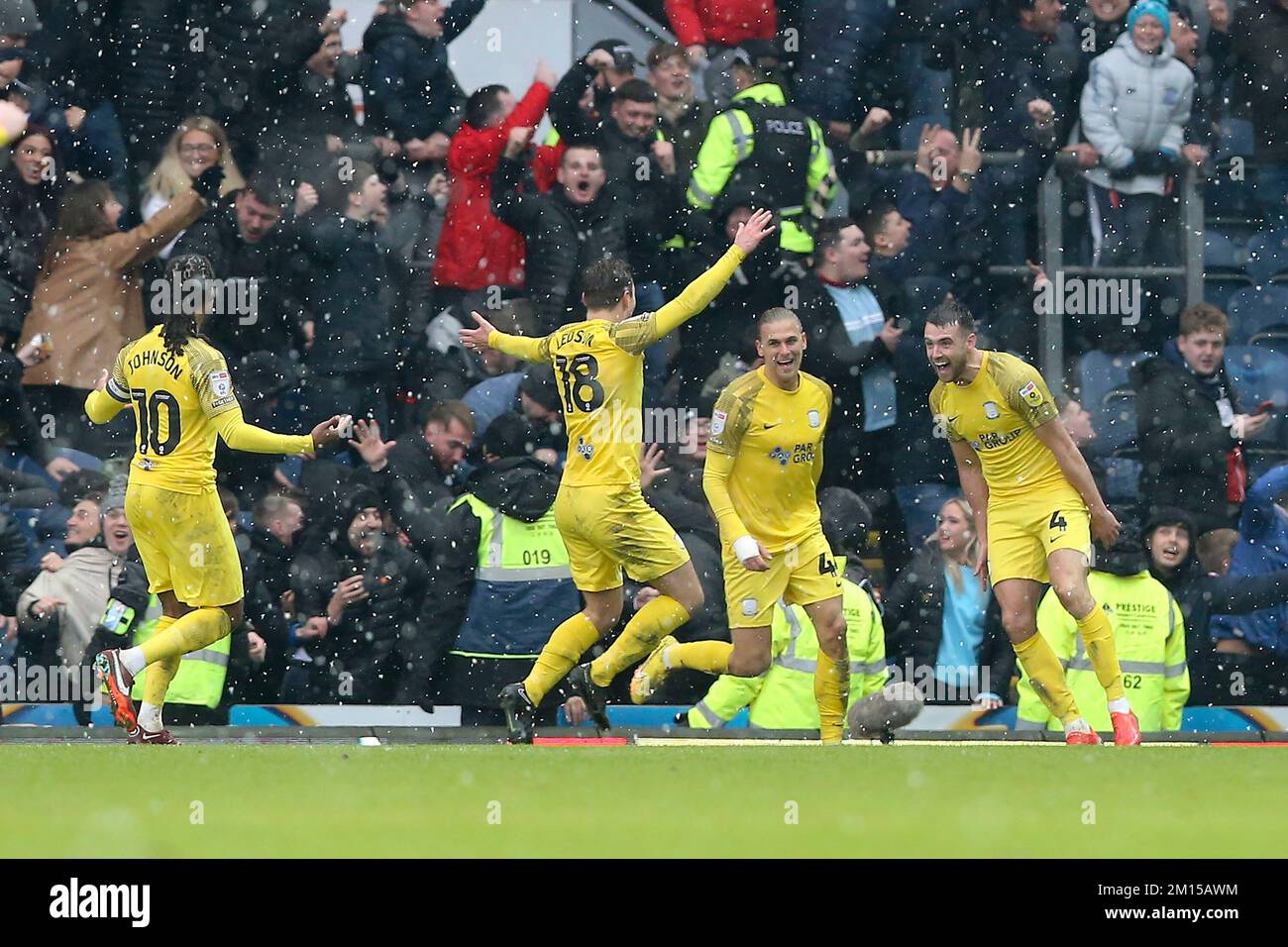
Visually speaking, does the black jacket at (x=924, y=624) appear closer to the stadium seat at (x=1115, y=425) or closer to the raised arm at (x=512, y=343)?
the stadium seat at (x=1115, y=425)

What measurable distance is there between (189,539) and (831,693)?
3.12 meters

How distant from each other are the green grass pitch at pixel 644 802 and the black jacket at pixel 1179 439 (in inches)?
148

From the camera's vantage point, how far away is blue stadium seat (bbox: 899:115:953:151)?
40.6 feet

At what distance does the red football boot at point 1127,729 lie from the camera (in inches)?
366

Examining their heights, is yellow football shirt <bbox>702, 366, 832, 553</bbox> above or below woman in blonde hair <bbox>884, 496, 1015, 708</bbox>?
above

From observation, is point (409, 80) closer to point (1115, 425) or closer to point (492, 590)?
point (492, 590)

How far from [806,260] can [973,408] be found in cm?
267

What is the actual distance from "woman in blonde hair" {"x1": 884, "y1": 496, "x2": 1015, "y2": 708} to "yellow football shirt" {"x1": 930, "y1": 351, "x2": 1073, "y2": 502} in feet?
6.01

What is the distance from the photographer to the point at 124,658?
9.30m

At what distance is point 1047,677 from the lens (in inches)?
378

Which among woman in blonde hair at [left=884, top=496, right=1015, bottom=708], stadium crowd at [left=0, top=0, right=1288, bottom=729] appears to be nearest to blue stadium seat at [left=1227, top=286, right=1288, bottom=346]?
stadium crowd at [left=0, top=0, right=1288, bottom=729]

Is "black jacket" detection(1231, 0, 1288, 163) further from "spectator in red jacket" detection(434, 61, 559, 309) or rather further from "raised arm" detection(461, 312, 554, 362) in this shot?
"raised arm" detection(461, 312, 554, 362)

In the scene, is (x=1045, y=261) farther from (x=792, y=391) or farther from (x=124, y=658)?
(x=124, y=658)

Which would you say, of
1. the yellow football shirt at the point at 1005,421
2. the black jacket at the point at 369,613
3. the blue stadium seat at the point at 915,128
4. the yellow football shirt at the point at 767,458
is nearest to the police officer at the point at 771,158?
the blue stadium seat at the point at 915,128
